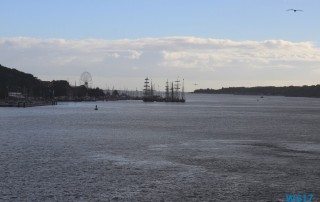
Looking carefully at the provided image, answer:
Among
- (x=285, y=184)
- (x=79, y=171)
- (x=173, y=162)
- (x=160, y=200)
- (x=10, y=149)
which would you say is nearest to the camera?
(x=160, y=200)

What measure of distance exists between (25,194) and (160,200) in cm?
864

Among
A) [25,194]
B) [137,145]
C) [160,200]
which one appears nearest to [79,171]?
[25,194]

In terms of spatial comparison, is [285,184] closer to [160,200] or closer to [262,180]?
[262,180]

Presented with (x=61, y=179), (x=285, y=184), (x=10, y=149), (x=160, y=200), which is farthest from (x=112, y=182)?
(x=10, y=149)

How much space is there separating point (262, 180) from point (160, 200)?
31.8 feet

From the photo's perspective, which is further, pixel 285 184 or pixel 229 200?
pixel 285 184

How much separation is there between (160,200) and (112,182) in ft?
20.1

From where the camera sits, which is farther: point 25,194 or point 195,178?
point 195,178

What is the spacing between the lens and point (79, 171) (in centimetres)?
4016

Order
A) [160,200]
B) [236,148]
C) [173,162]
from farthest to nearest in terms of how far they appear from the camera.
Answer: [236,148]
[173,162]
[160,200]

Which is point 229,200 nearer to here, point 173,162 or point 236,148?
point 173,162

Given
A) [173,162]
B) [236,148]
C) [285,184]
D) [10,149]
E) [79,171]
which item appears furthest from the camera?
[236,148]

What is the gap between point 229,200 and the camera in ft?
102

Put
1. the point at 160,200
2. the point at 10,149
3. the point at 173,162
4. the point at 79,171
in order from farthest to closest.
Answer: the point at 10,149, the point at 173,162, the point at 79,171, the point at 160,200
